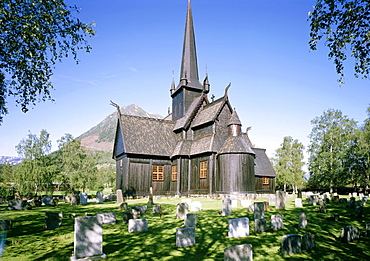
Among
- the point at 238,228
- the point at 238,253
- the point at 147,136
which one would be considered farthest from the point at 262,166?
the point at 238,253

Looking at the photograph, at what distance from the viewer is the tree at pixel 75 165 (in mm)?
33297

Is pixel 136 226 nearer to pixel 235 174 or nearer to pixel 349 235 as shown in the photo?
pixel 349 235

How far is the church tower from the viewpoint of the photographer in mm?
35156

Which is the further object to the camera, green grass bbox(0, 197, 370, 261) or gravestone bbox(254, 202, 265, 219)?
gravestone bbox(254, 202, 265, 219)

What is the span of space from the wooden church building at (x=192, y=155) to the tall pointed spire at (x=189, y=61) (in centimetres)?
152

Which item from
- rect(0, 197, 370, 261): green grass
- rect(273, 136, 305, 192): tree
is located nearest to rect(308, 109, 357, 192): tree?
rect(273, 136, 305, 192): tree

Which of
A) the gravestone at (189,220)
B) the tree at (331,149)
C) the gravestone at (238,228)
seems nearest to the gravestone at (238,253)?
the gravestone at (238,228)

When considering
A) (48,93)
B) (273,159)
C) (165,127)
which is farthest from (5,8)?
(273,159)

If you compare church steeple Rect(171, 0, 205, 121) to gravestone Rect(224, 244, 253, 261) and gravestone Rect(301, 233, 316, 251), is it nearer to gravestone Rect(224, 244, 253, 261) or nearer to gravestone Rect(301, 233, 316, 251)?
gravestone Rect(301, 233, 316, 251)

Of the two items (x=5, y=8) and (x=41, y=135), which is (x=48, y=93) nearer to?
(x=5, y=8)

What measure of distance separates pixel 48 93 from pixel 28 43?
2.71 metres

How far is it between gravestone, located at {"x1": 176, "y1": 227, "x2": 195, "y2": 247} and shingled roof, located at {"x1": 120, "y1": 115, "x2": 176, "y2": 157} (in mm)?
20622

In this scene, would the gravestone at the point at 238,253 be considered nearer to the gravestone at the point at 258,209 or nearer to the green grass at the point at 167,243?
the green grass at the point at 167,243

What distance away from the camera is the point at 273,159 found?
180 ft
